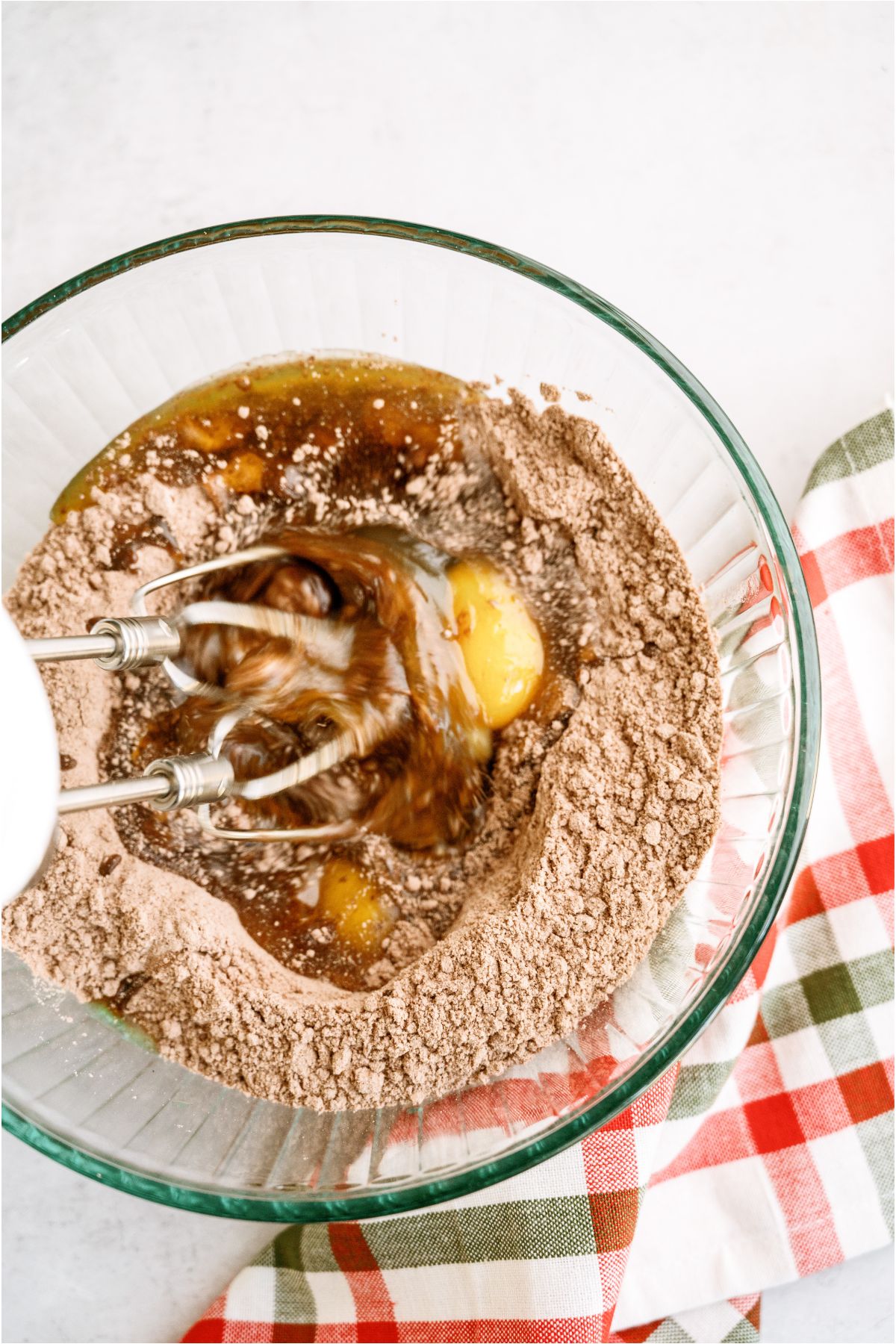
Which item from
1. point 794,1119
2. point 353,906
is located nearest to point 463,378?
point 353,906

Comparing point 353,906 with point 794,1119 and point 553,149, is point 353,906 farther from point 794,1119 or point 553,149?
point 553,149

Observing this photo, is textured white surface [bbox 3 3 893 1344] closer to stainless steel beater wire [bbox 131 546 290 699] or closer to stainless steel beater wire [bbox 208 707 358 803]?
stainless steel beater wire [bbox 131 546 290 699]

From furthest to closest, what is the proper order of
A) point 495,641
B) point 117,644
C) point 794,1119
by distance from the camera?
point 794,1119
point 495,641
point 117,644

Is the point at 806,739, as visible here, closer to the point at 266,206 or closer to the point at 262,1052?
the point at 262,1052

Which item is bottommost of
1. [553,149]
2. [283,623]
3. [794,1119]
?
[794,1119]

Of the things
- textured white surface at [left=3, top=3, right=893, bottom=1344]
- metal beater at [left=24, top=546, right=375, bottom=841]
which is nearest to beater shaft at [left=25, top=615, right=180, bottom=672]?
metal beater at [left=24, top=546, right=375, bottom=841]

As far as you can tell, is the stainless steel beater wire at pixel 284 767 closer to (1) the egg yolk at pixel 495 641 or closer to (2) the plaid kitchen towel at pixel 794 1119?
(1) the egg yolk at pixel 495 641
